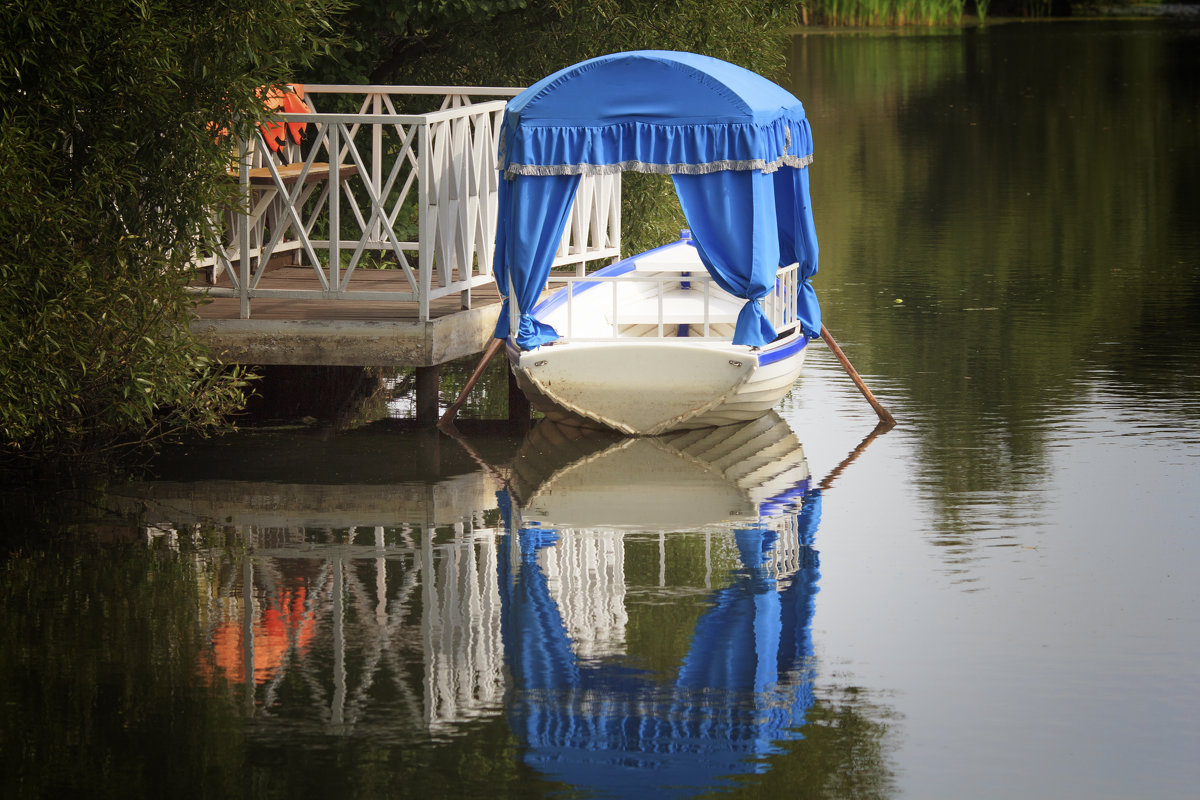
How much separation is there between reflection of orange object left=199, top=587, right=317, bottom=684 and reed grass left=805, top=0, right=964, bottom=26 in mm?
62759

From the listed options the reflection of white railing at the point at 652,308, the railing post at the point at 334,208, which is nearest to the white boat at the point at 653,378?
the reflection of white railing at the point at 652,308

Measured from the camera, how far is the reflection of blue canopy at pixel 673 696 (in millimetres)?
7184

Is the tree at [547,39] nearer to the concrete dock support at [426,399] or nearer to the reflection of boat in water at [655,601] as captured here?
the concrete dock support at [426,399]

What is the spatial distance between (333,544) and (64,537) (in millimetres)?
1506

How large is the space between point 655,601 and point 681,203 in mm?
4819

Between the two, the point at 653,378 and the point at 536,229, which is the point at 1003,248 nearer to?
the point at 536,229

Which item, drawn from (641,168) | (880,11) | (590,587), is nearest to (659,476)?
(641,168)

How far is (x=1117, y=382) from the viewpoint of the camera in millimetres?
15211

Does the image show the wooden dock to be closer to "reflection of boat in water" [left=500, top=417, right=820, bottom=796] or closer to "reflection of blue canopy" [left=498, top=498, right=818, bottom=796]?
"reflection of boat in water" [left=500, top=417, right=820, bottom=796]

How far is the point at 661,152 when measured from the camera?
13.5 m

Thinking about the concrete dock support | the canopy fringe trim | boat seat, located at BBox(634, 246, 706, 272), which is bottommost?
the concrete dock support

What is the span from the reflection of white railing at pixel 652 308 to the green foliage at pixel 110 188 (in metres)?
3.08

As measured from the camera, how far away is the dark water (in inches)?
286

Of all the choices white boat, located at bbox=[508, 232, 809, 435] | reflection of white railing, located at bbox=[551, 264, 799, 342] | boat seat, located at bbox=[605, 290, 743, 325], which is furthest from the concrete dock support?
boat seat, located at bbox=[605, 290, 743, 325]
